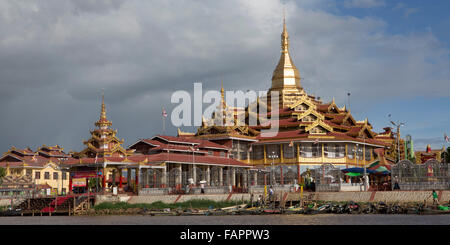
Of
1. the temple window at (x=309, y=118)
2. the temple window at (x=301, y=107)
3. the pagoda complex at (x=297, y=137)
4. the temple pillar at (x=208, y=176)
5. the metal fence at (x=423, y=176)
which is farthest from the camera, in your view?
the temple window at (x=301, y=107)

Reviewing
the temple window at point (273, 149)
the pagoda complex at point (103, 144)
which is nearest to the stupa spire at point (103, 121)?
the pagoda complex at point (103, 144)

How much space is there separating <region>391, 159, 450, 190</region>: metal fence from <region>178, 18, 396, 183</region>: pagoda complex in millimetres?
13985

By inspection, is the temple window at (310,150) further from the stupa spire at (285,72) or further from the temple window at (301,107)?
the stupa spire at (285,72)

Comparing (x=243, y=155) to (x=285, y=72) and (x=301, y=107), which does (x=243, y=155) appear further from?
(x=285, y=72)

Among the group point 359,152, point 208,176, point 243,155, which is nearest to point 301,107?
point 359,152

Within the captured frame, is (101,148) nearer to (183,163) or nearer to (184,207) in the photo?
(183,163)

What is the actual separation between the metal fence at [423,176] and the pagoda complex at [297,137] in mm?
13985

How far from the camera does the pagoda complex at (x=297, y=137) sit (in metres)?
65.5

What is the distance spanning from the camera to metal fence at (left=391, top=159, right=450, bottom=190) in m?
44.8

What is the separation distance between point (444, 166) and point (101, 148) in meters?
33.2

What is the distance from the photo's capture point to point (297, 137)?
215 feet

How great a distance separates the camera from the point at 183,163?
60.3 m

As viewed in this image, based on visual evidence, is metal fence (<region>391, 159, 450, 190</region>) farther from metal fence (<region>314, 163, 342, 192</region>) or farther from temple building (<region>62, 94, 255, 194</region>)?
temple building (<region>62, 94, 255, 194</region>)
